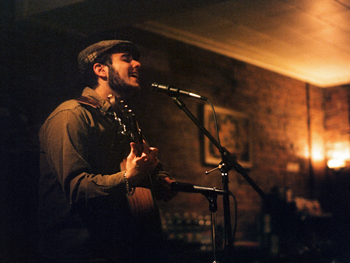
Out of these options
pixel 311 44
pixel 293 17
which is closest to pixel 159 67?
pixel 293 17

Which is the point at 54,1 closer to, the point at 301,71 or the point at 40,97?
the point at 40,97

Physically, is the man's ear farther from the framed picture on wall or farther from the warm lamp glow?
the warm lamp glow

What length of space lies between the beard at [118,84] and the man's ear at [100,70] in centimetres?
3

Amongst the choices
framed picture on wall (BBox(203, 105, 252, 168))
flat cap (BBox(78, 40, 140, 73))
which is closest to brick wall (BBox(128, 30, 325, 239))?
framed picture on wall (BBox(203, 105, 252, 168))

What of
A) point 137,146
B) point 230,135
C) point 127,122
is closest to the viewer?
point 137,146

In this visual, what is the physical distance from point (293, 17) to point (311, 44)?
100 cm

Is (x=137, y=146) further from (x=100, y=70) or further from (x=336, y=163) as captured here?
(x=336, y=163)

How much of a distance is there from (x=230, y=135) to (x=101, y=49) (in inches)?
127

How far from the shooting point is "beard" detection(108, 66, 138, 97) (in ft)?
8.91

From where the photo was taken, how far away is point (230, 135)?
18.9ft

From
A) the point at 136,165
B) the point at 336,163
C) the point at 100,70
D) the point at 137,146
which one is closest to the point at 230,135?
the point at 336,163

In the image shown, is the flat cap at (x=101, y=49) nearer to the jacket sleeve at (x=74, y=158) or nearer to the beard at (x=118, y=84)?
the beard at (x=118, y=84)

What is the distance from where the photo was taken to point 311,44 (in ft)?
18.8

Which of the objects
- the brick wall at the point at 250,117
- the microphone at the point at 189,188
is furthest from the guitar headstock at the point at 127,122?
the brick wall at the point at 250,117
